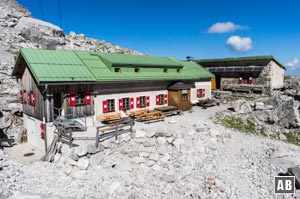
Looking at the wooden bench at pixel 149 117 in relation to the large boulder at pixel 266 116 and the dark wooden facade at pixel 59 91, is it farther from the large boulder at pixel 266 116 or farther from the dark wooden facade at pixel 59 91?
the large boulder at pixel 266 116

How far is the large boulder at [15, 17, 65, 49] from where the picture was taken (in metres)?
35.6

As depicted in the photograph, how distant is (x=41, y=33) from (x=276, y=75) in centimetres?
3816

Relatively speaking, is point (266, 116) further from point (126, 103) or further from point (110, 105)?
point (110, 105)

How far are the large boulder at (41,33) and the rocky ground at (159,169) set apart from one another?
25.5 metres

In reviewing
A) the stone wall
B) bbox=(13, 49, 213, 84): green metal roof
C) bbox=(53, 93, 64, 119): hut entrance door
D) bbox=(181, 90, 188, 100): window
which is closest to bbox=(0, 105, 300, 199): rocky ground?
bbox=(53, 93, 64, 119): hut entrance door

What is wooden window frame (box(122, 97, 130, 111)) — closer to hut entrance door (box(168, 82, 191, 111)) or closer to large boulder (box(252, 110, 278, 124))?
hut entrance door (box(168, 82, 191, 111))

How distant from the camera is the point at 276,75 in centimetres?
3281

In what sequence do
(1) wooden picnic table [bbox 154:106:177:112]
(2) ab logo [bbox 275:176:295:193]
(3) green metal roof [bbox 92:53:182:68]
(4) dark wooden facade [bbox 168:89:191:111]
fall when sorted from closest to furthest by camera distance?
(2) ab logo [bbox 275:176:295:193]
(3) green metal roof [bbox 92:53:182:68]
(1) wooden picnic table [bbox 154:106:177:112]
(4) dark wooden facade [bbox 168:89:191:111]

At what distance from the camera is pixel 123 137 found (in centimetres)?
1577

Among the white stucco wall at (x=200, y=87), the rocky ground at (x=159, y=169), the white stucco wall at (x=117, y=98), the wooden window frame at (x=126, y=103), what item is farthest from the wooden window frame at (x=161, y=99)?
the rocky ground at (x=159, y=169)

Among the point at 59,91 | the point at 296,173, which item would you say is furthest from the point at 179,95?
the point at 296,173

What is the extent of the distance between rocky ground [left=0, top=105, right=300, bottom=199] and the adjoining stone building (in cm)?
1792

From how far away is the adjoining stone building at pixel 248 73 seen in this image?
31500 mm

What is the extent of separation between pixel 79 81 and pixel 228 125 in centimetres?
1414
